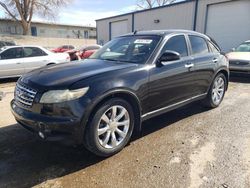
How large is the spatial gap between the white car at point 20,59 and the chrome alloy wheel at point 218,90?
6896mm

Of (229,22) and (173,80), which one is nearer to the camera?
(173,80)

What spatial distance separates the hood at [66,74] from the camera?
3074 millimetres

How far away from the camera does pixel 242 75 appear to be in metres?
9.62

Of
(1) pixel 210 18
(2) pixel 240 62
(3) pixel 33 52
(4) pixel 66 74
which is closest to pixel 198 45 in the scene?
(4) pixel 66 74

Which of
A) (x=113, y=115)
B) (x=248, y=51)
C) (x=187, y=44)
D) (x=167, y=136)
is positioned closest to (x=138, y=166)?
(x=113, y=115)

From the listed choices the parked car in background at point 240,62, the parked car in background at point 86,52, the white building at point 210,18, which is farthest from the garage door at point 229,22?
the parked car in background at point 86,52

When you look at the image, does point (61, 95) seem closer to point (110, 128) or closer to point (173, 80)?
point (110, 128)

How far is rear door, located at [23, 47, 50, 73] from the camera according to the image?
31.1ft

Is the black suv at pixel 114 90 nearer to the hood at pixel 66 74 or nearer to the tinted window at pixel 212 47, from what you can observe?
the hood at pixel 66 74

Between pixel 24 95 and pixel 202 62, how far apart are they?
3.35m

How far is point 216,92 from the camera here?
18.2 ft

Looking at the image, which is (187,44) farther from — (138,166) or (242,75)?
(242,75)

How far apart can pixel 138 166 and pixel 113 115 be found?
0.75 metres

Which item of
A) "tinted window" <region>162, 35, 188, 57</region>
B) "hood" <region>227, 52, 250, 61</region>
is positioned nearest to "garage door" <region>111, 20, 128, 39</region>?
"hood" <region>227, 52, 250, 61</region>
